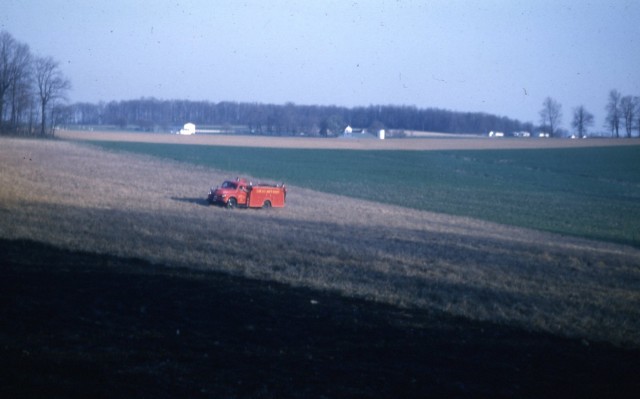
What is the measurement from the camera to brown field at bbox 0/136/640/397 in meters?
6.86

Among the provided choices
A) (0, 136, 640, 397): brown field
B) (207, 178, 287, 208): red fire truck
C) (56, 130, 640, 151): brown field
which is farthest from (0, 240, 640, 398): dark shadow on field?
(56, 130, 640, 151): brown field

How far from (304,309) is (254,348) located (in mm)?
2054

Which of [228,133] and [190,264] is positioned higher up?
[228,133]

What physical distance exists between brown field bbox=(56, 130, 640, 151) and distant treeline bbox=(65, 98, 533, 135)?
192 centimetres

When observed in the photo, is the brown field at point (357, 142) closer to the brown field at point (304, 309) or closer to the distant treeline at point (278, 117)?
the distant treeline at point (278, 117)

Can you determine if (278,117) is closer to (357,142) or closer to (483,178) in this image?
(357,142)

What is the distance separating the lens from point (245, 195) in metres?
32.1

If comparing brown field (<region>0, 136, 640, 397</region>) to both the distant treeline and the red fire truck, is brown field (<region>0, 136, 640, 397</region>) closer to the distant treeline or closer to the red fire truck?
the red fire truck

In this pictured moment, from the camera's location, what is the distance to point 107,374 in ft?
21.2

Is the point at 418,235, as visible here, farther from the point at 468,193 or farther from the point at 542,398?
the point at 468,193

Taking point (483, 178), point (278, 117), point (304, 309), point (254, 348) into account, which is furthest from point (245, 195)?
point (278, 117)

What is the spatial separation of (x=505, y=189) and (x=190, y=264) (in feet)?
141

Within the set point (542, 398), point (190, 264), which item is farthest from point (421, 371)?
point (190, 264)

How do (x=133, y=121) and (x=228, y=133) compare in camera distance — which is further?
(x=228, y=133)
